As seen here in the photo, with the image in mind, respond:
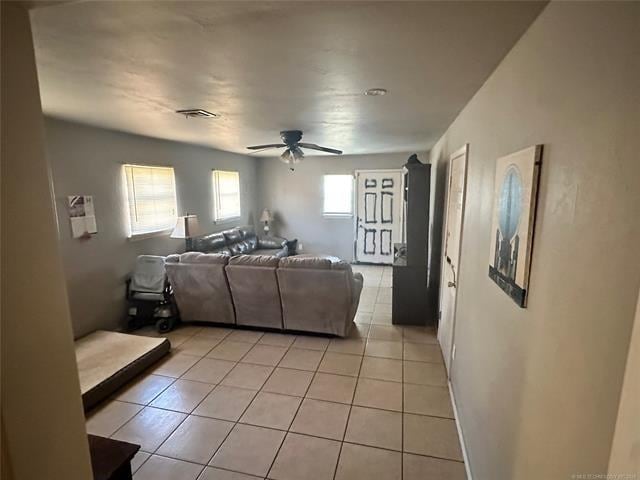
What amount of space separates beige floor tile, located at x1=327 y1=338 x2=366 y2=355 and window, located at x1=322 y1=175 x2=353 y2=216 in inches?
156

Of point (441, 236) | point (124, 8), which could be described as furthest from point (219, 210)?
point (124, 8)

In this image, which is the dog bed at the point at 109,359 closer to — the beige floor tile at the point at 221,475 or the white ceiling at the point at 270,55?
the beige floor tile at the point at 221,475

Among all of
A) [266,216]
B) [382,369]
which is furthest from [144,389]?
[266,216]

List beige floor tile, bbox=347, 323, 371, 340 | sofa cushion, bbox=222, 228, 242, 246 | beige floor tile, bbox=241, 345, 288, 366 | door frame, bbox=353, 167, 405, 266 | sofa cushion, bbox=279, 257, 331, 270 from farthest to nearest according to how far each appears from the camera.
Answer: door frame, bbox=353, 167, 405, 266 → sofa cushion, bbox=222, 228, 242, 246 → beige floor tile, bbox=347, 323, 371, 340 → sofa cushion, bbox=279, 257, 331, 270 → beige floor tile, bbox=241, 345, 288, 366

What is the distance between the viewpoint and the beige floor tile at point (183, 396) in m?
2.68

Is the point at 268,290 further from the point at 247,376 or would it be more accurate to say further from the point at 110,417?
the point at 110,417

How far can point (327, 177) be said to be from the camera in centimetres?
733

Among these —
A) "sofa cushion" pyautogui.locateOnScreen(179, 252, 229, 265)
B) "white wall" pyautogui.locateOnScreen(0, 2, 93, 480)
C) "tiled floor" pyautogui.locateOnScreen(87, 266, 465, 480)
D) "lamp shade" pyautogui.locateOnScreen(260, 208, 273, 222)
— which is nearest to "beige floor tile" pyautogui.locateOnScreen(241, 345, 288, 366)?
"tiled floor" pyautogui.locateOnScreen(87, 266, 465, 480)

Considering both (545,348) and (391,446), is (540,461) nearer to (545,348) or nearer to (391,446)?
(545,348)

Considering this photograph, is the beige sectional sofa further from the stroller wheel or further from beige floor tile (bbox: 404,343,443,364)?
beige floor tile (bbox: 404,343,443,364)

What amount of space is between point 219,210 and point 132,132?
7.95 ft

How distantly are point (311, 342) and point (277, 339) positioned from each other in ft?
1.30

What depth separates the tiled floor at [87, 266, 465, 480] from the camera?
211 centimetres

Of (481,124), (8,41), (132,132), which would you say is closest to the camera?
(8,41)
